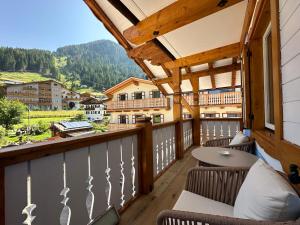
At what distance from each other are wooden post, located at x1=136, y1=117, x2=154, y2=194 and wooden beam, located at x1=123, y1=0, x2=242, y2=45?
1.50m

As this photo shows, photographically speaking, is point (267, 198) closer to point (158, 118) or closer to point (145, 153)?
point (145, 153)

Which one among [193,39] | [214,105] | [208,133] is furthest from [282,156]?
[214,105]

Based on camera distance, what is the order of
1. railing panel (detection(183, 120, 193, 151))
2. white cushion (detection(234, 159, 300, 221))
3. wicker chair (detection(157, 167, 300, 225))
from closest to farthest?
white cushion (detection(234, 159, 300, 221)) → wicker chair (detection(157, 167, 300, 225)) → railing panel (detection(183, 120, 193, 151))

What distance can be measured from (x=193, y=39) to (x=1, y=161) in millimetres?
4009

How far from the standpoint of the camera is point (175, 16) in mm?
2564

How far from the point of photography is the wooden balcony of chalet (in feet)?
47.9

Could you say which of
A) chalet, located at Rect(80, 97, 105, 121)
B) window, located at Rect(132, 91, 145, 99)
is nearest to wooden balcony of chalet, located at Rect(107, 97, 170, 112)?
window, located at Rect(132, 91, 145, 99)

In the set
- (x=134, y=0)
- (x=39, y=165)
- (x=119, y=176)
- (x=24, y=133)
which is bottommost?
(x=24, y=133)

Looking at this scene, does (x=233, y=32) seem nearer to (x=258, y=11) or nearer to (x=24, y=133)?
(x=258, y=11)

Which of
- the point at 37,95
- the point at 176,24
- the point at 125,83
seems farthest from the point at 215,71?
the point at 37,95

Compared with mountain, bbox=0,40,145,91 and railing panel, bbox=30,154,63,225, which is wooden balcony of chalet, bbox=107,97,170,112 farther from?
railing panel, bbox=30,154,63,225

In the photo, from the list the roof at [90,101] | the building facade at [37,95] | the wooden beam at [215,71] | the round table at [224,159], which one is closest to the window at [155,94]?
the roof at [90,101]

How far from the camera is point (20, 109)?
17906mm

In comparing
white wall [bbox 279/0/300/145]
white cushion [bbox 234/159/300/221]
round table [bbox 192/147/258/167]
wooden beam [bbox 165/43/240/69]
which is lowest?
round table [bbox 192/147/258/167]
